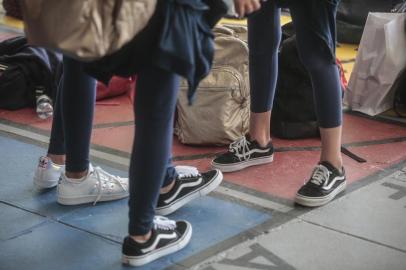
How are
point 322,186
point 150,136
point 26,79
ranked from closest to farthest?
point 150,136
point 322,186
point 26,79

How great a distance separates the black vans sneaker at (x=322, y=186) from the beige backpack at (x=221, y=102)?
0.69m

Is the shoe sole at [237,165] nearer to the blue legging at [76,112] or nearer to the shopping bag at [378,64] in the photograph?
the blue legging at [76,112]

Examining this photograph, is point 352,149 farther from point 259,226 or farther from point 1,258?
point 1,258

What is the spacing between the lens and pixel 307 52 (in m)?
2.63

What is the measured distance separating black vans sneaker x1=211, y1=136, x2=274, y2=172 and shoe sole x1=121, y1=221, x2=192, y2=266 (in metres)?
0.69

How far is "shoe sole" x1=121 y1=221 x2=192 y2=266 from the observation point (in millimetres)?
2199

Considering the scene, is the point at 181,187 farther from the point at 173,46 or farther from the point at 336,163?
the point at 173,46

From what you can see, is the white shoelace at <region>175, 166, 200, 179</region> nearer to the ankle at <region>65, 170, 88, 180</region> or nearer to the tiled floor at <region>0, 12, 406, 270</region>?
the tiled floor at <region>0, 12, 406, 270</region>

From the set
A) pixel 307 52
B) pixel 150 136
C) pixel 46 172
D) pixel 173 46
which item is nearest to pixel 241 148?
pixel 307 52

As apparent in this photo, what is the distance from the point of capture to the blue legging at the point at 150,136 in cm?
195

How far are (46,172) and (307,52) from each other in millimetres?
1134

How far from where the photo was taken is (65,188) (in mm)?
2629

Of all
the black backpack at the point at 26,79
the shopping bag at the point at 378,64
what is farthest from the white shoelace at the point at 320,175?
the black backpack at the point at 26,79

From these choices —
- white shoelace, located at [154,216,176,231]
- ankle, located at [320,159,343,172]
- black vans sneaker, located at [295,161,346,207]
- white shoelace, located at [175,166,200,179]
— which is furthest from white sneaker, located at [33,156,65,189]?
ankle, located at [320,159,343,172]
